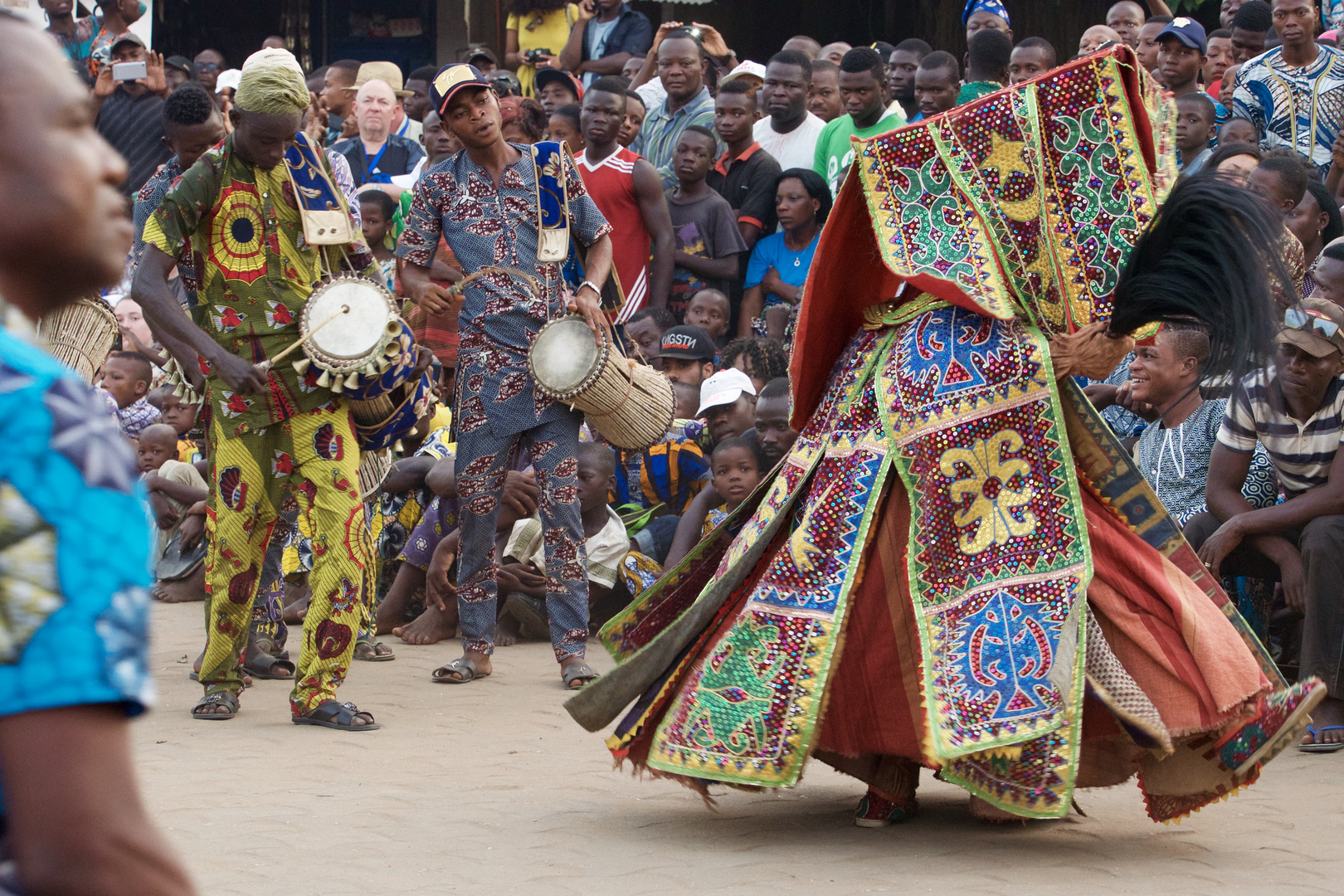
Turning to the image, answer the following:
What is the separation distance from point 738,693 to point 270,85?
3010mm

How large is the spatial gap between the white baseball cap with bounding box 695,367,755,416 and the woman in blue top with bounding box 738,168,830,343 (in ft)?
3.18

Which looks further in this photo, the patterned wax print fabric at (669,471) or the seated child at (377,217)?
the seated child at (377,217)

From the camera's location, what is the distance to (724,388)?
864 centimetres

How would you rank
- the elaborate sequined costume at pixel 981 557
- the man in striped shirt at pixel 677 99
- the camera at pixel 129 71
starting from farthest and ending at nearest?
1. the camera at pixel 129 71
2. the man in striped shirt at pixel 677 99
3. the elaborate sequined costume at pixel 981 557

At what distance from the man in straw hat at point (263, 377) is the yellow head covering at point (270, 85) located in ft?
0.10

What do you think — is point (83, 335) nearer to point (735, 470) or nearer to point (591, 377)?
point (591, 377)

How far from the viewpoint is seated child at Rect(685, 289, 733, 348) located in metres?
9.90

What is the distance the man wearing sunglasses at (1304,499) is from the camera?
592 cm

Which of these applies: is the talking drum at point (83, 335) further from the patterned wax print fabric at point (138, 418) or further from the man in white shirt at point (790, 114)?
the man in white shirt at point (790, 114)

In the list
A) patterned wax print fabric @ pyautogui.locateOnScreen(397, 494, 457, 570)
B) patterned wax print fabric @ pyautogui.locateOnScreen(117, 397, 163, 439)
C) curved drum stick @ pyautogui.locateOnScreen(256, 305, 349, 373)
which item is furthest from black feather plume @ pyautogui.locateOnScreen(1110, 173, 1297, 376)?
patterned wax print fabric @ pyautogui.locateOnScreen(117, 397, 163, 439)

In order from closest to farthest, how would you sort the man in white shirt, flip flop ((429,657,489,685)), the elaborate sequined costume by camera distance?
the elaborate sequined costume, flip flop ((429,657,489,685)), the man in white shirt

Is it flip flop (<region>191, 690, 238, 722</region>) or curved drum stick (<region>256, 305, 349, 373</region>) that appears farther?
flip flop (<region>191, 690, 238, 722</region>)

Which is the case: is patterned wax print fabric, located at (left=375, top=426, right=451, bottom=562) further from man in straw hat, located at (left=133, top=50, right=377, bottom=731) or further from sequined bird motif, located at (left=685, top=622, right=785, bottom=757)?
sequined bird motif, located at (left=685, top=622, right=785, bottom=757)

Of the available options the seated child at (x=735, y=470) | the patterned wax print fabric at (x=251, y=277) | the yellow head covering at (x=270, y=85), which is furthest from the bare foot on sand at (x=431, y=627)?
the yellow head covering at (x=270, y=85)
